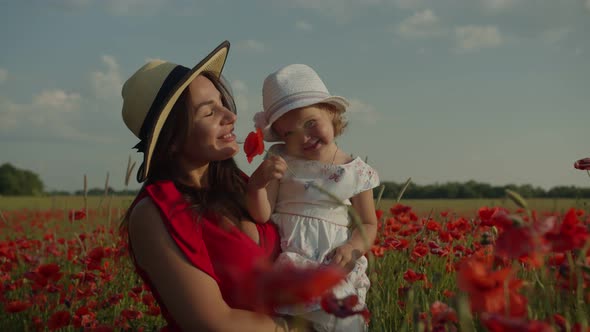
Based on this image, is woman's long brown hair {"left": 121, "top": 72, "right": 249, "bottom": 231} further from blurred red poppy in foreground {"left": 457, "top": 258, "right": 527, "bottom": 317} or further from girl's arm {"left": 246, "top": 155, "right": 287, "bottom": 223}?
→ blurred red poppy in foreground {"left": 457, "top": 258, "right": 527, "bottom": 317}

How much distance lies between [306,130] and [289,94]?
0.18m

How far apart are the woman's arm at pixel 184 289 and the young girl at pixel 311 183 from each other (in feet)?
1.06

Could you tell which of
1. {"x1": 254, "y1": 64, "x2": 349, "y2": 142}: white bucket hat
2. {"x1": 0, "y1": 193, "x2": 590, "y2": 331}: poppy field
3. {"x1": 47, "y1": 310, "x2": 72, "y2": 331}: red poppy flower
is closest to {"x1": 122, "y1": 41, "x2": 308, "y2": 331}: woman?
{"x1": 254, "y1": 64, "x2": 349, "y2": 142}: white bucket hat

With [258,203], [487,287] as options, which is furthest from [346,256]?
→ [487,287]

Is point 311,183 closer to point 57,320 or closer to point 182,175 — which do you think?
point 182,175

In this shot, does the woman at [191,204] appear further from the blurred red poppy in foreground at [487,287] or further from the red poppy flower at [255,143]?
the blurred red poppy in foreground at [487,287]

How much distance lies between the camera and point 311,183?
8.13 ft

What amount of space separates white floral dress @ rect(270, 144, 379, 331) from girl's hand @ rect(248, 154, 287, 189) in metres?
0.30

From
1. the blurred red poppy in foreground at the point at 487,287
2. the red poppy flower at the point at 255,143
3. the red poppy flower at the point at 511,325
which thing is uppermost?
the red poppy flower at the point at 255,143

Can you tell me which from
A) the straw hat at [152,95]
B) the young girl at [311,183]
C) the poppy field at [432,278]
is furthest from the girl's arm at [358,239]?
the straw hat at [152,95]

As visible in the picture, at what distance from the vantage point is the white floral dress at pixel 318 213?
7.73 feet

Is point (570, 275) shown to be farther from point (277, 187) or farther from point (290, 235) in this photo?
point (277, 187)

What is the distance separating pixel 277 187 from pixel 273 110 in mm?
338

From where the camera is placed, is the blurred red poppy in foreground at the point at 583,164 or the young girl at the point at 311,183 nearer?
the blurred red poppy in foreground at the point at 583,164
